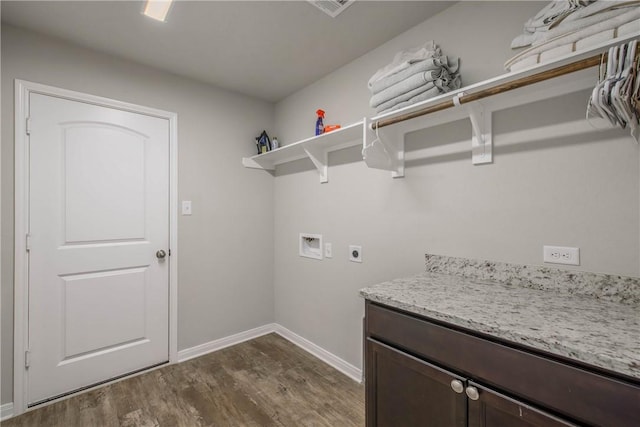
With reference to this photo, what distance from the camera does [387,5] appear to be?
1.64 metres

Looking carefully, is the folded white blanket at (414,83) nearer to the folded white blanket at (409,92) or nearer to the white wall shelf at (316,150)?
the folded white blanket at (409,92)

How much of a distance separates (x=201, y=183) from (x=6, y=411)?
189cm

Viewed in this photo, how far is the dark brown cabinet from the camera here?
2.43 feet

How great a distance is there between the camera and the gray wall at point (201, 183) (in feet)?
5.91

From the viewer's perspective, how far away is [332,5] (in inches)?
64.1

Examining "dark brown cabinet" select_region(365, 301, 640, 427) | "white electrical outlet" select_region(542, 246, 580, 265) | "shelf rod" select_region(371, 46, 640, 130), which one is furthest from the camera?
"white electrical outlet" select_region(542, 246, 580, 265)

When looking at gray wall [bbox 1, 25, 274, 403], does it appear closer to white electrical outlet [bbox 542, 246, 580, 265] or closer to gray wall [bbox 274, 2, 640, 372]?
gray wall [bbox 274, 2, 640, 372]

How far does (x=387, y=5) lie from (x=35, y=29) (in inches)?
86.8

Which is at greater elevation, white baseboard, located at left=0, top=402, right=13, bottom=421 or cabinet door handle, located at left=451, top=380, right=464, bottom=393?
cabinet door handle, located at left=451, top=380, right=464, bottom=393

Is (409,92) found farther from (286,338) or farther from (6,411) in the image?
(6,411)

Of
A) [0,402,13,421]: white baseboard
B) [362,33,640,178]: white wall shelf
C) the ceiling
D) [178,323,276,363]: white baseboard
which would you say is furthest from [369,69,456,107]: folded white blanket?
[0,402,13,421]: white baseboard

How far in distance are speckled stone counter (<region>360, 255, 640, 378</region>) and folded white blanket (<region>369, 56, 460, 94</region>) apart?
1.03 metres


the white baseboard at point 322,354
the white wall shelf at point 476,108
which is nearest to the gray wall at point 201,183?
the white baseboard at point 322,354

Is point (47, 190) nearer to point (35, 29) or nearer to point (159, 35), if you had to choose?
point (35, 29)
